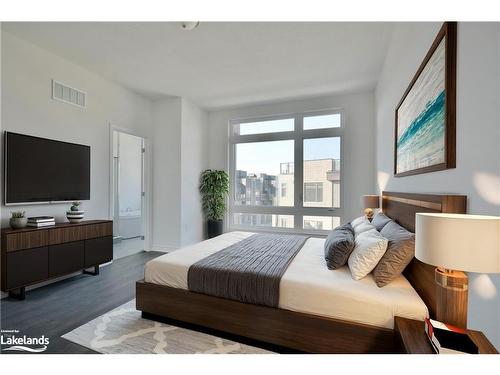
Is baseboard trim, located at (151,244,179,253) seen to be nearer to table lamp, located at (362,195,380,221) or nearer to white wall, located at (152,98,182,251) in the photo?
white wall, located at (152,98,182,251)

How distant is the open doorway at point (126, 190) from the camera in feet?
17.5

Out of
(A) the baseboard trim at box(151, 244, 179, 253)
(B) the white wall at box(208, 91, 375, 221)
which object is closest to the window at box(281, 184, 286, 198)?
(B) the white wall at box(208, 91, 375, 221)

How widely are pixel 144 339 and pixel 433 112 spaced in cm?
265

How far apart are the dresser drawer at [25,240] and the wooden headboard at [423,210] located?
358 centimetres

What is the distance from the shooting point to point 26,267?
257 centimetres

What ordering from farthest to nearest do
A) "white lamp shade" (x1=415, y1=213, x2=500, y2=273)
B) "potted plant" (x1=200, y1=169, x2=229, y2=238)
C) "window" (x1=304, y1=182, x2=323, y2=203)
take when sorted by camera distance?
"potted plant" (x1=200, y1=169, x2=229, y2=238) < "window" (x1=304, y1=182, x2=323, y2=203) < "white lamp shade" (x1=415, y1=213, x2=500, y2=273)

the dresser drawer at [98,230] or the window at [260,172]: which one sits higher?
the window at [260,172]

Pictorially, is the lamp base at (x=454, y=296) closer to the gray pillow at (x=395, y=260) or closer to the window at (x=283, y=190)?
the gray pillow at (x=395, y=260)


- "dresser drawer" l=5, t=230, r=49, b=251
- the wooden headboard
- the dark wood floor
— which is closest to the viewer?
the wooden headboard

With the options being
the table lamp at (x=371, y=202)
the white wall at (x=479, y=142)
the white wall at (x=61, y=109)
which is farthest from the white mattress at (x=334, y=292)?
the white wall at (x=61, y=109)

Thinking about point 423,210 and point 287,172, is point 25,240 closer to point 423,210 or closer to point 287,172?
point 423,210

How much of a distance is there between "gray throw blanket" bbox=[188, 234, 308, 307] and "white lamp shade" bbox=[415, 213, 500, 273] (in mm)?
1094

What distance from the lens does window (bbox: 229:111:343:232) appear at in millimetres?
4668
